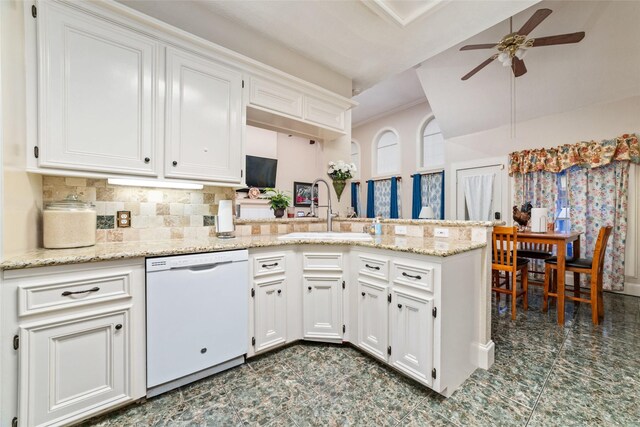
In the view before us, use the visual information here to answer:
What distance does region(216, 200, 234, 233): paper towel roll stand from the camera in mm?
2029

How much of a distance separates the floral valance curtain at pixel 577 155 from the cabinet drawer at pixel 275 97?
396cm

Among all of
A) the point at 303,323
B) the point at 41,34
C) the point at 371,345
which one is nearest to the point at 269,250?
the point at 303,323

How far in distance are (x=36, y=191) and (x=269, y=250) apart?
1430 mm

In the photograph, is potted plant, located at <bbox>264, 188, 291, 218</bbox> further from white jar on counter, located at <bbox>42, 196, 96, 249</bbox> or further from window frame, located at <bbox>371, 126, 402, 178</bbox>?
window frame, located at <bbox>371, 126, 402, 178</bbox>

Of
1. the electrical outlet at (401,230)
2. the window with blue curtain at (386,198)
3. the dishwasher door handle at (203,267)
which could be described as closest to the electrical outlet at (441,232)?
the electrical outlet at (401,230)

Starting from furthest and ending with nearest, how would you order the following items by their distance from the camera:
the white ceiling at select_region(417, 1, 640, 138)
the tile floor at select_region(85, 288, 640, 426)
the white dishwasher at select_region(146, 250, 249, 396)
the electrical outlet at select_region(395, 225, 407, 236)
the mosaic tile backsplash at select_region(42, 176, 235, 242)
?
the white ceiling at select_region(417, 1, 640, 138), the electrical outlet at select_region(395, 225, 407, 236), the mosaic tile backsplash at select_region(42, 176, 235, 242), the white dishwasher at select_region(146, 250, 249, 396), the tile floor at select_region(85, 288, 640, 426)

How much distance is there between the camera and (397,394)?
153cm

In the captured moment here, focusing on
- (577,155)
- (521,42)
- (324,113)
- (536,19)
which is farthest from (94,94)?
(577,155)

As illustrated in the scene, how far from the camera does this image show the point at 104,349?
4.33ft

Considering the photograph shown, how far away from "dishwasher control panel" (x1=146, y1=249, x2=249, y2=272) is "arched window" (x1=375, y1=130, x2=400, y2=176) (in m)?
5.00

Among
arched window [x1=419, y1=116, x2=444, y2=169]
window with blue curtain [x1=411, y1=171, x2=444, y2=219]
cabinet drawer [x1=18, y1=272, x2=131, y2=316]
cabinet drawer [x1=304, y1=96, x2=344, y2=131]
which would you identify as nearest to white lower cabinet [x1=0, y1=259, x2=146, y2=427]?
cabinet drawer [x1=18, y1=272, x2=131, y2=316]

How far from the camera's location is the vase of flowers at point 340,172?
8.61 ft

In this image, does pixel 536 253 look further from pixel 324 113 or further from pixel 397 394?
pixel 324 113

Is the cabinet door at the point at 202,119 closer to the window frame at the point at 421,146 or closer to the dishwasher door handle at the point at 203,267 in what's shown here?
the dishwasher door handle at the point at 203,267
